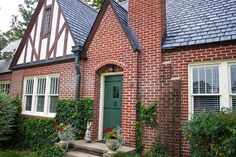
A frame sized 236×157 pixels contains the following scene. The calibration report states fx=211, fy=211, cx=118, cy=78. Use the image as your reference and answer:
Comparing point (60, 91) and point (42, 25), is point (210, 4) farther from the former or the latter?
point (42, 25)

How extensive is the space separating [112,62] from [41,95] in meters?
4.66

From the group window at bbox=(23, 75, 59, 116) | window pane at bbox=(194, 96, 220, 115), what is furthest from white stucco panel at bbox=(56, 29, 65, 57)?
window pane at bbox=(194, 96, 220, 115)

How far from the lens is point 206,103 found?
232 inches

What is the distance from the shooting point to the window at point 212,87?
5.59 metres

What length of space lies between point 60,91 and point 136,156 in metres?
4.64

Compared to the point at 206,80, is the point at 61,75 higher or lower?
higher

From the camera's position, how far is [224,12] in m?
6.67

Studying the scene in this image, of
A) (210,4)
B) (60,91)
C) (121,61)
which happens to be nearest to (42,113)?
(60,91)

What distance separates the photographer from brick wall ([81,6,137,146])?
6832 millimetres

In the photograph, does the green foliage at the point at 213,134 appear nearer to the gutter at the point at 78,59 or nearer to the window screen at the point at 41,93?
the gutter at the point at 78,59

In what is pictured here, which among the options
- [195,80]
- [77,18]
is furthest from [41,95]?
[195,80]

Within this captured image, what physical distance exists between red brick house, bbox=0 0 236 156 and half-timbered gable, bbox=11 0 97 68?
0.07m

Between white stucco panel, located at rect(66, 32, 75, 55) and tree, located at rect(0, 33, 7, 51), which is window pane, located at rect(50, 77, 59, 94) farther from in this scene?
tree, located at rect(0, 33, 7, 51)

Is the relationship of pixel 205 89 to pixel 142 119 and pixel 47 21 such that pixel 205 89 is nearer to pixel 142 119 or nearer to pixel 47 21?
pixel 142 119
